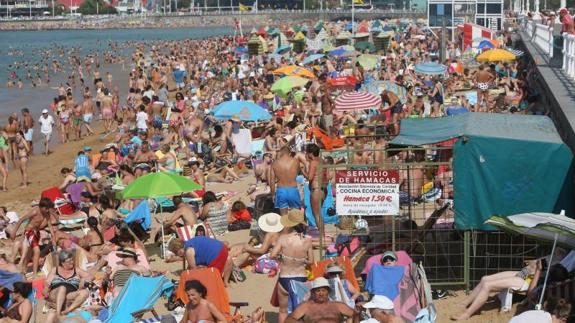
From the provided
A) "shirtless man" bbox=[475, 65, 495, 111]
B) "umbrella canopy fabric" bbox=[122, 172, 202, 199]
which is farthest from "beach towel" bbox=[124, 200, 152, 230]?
"shirtless man" bbox=[475, 65, 495, 111]

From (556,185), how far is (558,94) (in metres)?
5.26

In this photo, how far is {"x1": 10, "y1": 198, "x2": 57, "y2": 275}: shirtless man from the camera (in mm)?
10953

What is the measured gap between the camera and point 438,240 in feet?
31.0

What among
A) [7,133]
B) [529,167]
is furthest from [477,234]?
[7,133]

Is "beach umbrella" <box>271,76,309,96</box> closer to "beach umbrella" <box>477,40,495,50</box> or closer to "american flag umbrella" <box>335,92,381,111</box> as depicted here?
"american flag umbrella" <box>335,92,381,111</box>

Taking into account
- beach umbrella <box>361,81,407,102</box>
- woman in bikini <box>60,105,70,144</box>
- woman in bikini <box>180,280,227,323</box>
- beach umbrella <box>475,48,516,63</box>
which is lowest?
woman in bikini <box>60,105,70,144</box>

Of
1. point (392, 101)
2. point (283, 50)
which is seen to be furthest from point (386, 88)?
point (283, 50)

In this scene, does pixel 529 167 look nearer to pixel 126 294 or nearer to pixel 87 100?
pixel 126 294

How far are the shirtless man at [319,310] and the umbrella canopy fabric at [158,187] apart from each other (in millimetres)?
3896

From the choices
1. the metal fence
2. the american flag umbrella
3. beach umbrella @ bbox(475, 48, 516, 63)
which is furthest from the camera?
beach umbrella @ bbox(475, 48, 516, 63)

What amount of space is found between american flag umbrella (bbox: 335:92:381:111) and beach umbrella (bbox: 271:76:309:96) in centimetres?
421

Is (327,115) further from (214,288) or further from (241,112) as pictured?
(214,288)

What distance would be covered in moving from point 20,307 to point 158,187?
2.53 meters

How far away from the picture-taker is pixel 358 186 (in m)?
8.71
